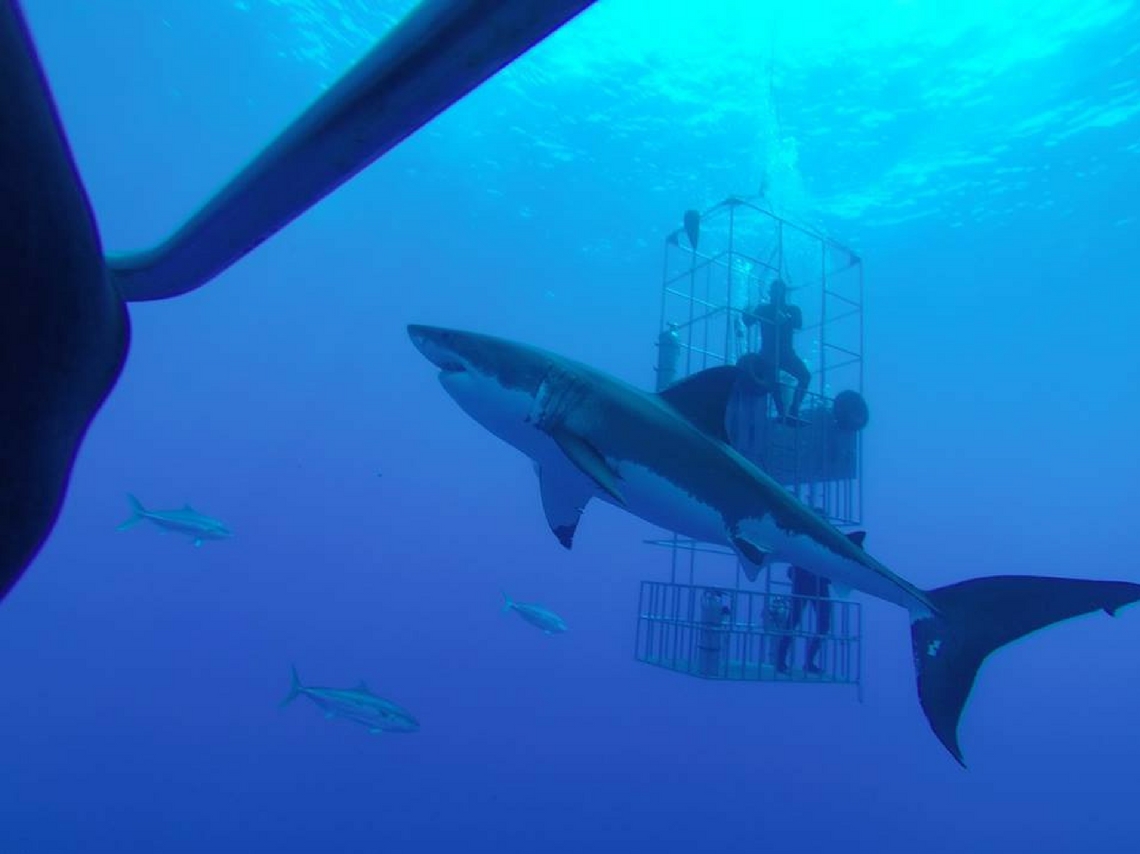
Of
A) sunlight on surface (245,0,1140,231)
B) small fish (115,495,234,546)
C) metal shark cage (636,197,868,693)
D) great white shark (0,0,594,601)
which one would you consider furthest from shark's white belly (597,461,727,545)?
sunlight on surface (245,0,1140,231)

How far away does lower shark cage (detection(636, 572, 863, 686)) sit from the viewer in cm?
698

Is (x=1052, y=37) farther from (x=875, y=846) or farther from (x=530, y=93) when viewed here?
(x=875, y=846)

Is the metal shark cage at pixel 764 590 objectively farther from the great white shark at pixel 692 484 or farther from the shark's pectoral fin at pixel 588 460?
the shark's pectoral fin at pixel 588 460

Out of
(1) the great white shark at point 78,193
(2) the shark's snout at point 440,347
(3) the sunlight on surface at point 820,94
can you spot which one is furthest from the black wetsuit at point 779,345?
(3) the sunlight on surface at point 820,94

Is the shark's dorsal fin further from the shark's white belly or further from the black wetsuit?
the black wetsuit

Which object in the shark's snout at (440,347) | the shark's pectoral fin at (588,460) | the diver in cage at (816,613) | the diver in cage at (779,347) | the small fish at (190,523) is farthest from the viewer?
the small fish at (190,523)

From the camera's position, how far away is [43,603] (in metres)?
27.3

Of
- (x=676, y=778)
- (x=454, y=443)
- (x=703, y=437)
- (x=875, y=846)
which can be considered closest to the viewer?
(x=703, y=437)

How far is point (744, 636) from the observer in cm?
716

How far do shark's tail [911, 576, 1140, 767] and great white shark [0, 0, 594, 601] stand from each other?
4720 millimetres

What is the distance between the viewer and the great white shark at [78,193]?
0.70 meters

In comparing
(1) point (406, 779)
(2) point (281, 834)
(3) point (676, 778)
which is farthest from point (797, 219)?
(2) point (281, 834)

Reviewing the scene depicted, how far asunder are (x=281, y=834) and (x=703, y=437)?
17.5 meters

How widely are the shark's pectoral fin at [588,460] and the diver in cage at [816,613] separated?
3.85 meters
